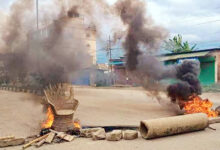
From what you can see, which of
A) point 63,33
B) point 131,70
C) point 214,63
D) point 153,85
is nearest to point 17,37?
point 63,33

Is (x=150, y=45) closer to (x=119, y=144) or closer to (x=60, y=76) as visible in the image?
(x=60, y=76)

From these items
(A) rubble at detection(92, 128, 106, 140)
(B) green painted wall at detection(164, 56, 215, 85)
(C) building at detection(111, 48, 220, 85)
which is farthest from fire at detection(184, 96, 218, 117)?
(B) green painted wall at detection(164, 56, 215, 85)

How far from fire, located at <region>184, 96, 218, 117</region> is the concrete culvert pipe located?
2545 millimetres

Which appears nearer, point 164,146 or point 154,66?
point 164,146

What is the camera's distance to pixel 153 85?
40.3 ft

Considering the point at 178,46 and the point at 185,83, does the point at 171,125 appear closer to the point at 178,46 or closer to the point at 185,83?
the point at 185,83

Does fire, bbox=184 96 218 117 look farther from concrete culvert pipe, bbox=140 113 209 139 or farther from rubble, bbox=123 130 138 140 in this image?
rubble, bbox=123 130 138 140

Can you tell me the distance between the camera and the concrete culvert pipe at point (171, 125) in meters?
6.29

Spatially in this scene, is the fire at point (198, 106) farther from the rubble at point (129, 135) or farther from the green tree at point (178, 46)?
the green tree at point (178, 46)

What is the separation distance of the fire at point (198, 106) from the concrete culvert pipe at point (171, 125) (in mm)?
2545

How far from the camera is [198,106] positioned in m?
9.89

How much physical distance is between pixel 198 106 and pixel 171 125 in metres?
3.98

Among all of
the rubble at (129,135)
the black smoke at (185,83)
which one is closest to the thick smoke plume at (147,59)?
the black smoke at (185,83)

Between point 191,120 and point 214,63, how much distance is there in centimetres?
1859
